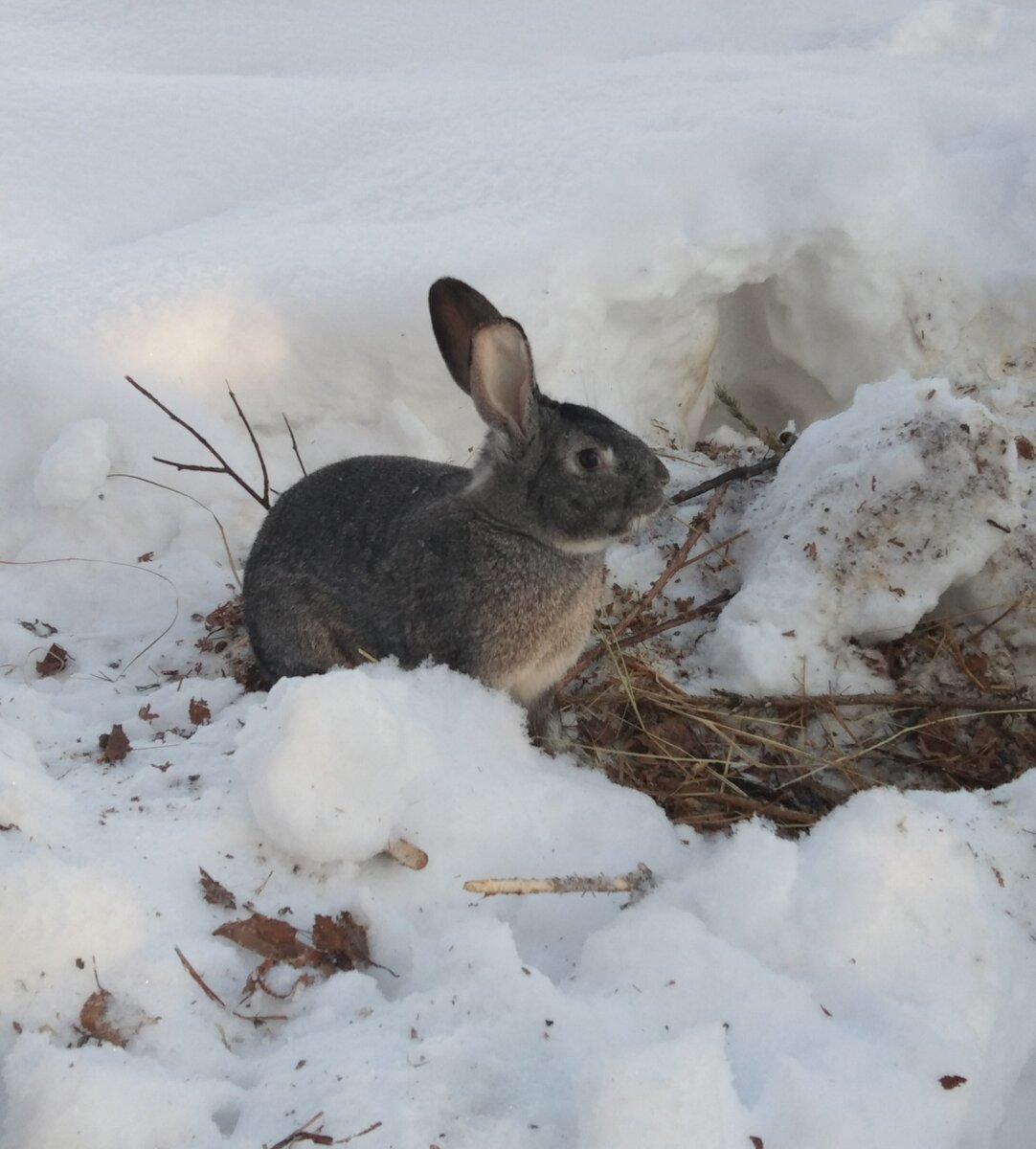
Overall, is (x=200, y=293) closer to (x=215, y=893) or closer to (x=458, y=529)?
(x=458, y=529)

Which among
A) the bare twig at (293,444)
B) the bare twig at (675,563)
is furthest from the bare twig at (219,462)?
the bare twig at (675,563)

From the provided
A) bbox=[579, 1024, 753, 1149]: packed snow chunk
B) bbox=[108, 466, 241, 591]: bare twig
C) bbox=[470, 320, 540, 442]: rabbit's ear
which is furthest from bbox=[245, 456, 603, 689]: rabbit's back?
bbox=[579, 1024, 753, 1149]: packed snow chunk

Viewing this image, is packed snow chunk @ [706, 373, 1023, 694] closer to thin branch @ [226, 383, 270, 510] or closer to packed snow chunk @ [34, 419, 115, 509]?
thin branch @ [226, 383, 270, 510]

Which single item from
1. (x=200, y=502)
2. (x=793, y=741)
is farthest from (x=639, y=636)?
(x=200, y=502)

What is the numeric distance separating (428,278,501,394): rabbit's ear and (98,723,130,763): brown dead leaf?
1.40 metres

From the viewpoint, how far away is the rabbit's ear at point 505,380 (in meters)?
2.70

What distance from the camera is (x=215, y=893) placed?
2.09 m

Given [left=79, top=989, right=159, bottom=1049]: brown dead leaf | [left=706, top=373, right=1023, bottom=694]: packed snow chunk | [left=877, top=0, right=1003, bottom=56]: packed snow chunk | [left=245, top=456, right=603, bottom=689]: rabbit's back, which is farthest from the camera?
[left=877, top=0, right=1003, bottom=56]: packed snow chunk

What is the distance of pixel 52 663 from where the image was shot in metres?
3.56

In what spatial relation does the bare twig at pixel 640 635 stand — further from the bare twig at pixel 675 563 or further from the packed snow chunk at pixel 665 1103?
the packed snow chunk at pixel 665 1103

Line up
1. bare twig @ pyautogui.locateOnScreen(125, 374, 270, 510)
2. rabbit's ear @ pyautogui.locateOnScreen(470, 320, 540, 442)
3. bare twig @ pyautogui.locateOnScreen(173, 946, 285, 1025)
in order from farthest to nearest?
bare twig @ pyautogui.locateOnScreen(125, 374, 270, 510), rabbit's ear @ pyautogui.locateOnScreen(470, 320, 540, 442), bare twig @ pyautogui.locateOnScreen(173, 946, 285, 1025)

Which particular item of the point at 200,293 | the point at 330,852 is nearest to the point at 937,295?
the point at 200,293

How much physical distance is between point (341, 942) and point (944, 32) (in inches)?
253

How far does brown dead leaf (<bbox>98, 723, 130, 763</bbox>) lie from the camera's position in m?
2.76
